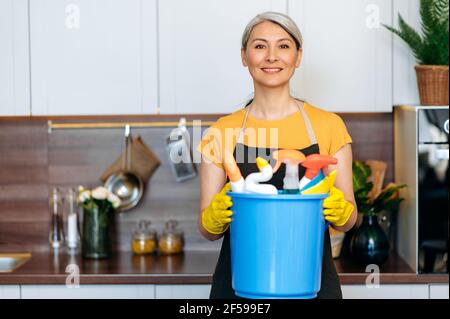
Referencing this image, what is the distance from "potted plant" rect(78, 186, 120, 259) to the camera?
3059 millimetres

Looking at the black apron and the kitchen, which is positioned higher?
the kitchen

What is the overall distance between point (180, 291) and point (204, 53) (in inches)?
33.1

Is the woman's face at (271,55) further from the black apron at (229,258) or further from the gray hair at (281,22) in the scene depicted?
the black apron at (229,258)

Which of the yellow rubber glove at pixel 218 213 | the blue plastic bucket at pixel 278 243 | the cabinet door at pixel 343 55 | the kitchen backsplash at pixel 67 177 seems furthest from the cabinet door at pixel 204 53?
the blue plastic bucket at pixel 278 243

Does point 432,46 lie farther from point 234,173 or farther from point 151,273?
point 234,173

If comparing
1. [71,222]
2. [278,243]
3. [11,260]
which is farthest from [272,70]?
[11,260]

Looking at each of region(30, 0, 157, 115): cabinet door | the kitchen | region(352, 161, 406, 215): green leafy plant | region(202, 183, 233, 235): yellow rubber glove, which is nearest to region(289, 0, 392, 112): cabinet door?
the kitchen

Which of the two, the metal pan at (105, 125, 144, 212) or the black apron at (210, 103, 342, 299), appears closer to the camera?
the black apron at (210, 103, 342, 299)

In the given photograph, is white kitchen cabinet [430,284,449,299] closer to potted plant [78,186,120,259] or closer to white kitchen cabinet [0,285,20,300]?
potted plant [78,186,120,259]

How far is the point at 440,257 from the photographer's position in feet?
9.05

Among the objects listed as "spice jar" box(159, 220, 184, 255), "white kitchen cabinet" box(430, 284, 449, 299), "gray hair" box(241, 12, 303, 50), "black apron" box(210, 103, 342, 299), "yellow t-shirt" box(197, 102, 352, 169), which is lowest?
Answer: "white kitchen cabinet" box(430, 284, 449, 299)

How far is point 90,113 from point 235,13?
0.63m

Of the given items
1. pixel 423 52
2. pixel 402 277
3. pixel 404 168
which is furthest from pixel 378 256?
pixel 423 52

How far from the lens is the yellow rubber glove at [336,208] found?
1817 millimetres
